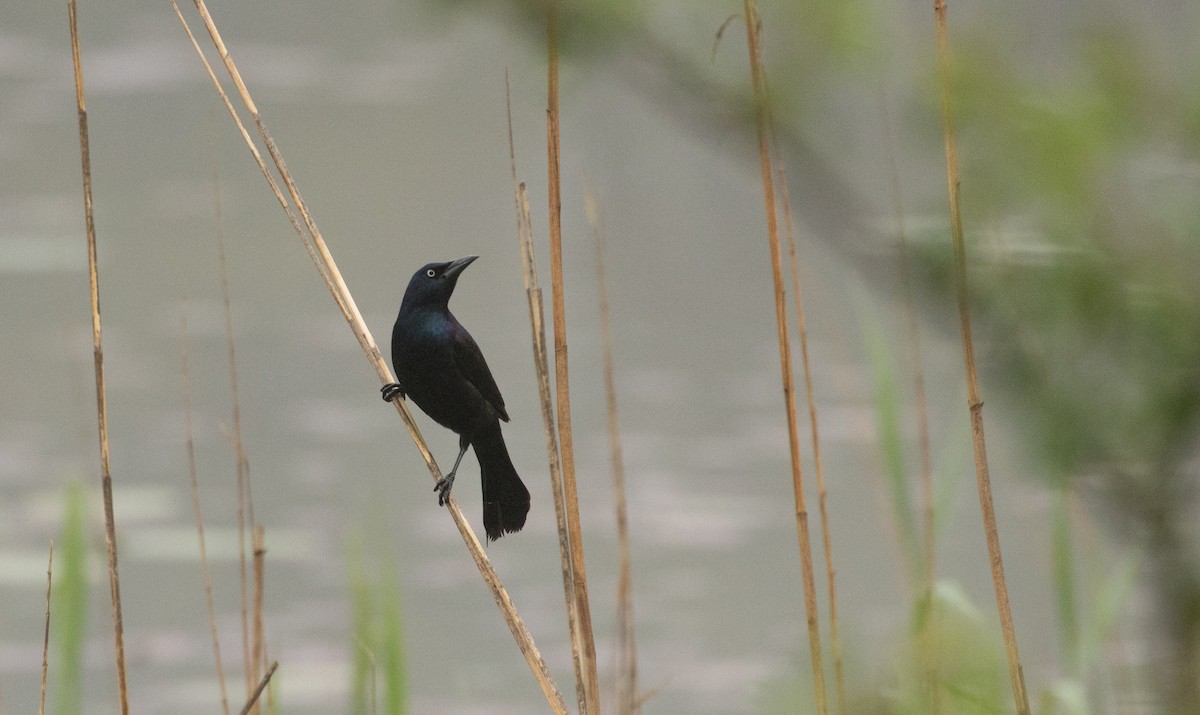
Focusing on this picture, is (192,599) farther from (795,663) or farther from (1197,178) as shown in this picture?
(1197,178)

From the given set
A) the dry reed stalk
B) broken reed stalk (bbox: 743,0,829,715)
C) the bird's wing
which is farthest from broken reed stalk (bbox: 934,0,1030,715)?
the dry reed stalk

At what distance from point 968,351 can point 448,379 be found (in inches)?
20.9

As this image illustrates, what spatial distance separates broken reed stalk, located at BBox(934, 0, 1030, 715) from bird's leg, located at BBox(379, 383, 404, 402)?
0.57m

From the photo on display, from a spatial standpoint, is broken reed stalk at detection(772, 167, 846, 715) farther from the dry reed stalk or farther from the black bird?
the dry reed stalk

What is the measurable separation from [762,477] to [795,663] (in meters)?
3.85

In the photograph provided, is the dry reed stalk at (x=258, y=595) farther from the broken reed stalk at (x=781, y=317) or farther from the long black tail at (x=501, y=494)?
the broken reed stalk at (x=781, y=317)

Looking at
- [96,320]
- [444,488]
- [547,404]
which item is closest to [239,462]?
[96,320]

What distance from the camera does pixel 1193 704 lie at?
6.05 ft

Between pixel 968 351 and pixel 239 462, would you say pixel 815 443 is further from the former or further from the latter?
pixel 239 462

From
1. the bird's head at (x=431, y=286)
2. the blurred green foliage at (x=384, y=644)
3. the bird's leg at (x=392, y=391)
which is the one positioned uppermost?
the bird's head at (x=431, y=286)

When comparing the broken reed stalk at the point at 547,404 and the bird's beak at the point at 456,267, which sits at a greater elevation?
the bird's beak at the point at 456,267

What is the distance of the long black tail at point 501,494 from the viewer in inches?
47.7

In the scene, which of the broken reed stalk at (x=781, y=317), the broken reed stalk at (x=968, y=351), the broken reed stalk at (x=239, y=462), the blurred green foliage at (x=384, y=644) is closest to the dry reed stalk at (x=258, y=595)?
the broken reed stalk at (x=239, y=462)

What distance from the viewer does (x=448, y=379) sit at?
1388mm
